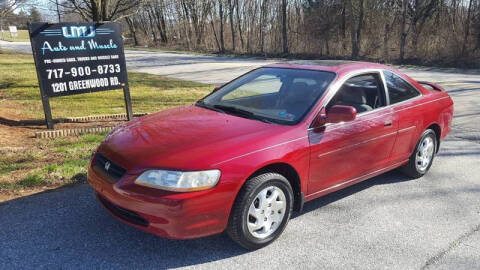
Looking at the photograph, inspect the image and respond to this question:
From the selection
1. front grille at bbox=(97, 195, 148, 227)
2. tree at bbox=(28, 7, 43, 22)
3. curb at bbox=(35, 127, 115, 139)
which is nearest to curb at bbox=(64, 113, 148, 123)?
curb at bbox=(35, 127, 115, 139)

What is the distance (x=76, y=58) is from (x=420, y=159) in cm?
565

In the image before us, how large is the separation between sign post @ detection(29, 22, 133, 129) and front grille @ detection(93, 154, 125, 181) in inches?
141

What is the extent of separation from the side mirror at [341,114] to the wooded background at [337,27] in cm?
893

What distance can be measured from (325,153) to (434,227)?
127 centimetres

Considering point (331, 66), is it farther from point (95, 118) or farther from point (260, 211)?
point (95, 118)

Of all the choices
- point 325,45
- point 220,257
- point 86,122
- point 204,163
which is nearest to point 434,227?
point 220,257

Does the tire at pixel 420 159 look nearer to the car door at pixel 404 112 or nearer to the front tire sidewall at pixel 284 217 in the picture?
the car door at pixel 404 112

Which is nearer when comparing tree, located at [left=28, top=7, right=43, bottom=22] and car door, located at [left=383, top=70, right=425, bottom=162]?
car door, located at [left=383, top=70, right=425, bottom=162]

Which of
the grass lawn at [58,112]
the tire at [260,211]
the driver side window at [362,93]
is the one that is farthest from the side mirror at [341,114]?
the grass lawn at [58,112]

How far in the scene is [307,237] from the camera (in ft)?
11.4


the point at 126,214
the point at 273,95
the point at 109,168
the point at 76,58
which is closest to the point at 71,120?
the point at 76,58

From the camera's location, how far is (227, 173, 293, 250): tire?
3074 mm

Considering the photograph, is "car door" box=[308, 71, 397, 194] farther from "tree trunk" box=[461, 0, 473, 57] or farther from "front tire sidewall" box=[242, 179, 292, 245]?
"tree trunk" box=[461, 0, 473, 57]

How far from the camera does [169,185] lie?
285 centimetres
